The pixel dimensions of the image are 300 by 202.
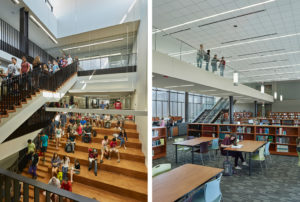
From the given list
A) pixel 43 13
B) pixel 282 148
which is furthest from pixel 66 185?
pixel 282 148

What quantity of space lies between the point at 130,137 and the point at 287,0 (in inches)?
304

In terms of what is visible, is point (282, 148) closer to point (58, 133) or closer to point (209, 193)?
point (209, 193)

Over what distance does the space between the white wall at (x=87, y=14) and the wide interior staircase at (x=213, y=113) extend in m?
16.1

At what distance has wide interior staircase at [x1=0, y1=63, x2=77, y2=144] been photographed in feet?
5.12

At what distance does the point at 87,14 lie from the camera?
5.58ft

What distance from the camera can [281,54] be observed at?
12.3m

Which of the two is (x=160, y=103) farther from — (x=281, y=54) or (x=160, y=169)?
(x=160, y=169)

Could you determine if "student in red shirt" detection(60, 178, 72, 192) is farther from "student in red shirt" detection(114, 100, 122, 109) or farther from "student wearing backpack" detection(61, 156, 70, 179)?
"student in red shirt" detection(114, 100, 122, 109)

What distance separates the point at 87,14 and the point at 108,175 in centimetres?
130

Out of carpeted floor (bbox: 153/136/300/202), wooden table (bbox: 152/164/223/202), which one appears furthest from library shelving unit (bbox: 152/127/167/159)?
wooden table (bbox: 152/164/223/202)

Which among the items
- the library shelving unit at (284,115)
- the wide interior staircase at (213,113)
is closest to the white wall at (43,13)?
the wide interior staircase at (213,113)

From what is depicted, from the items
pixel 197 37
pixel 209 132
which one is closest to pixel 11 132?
pixel 197 37

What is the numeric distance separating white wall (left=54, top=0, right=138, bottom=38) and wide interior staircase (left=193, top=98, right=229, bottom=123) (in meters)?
16.1

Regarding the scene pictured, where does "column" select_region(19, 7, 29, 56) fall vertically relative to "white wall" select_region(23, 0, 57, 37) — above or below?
below
